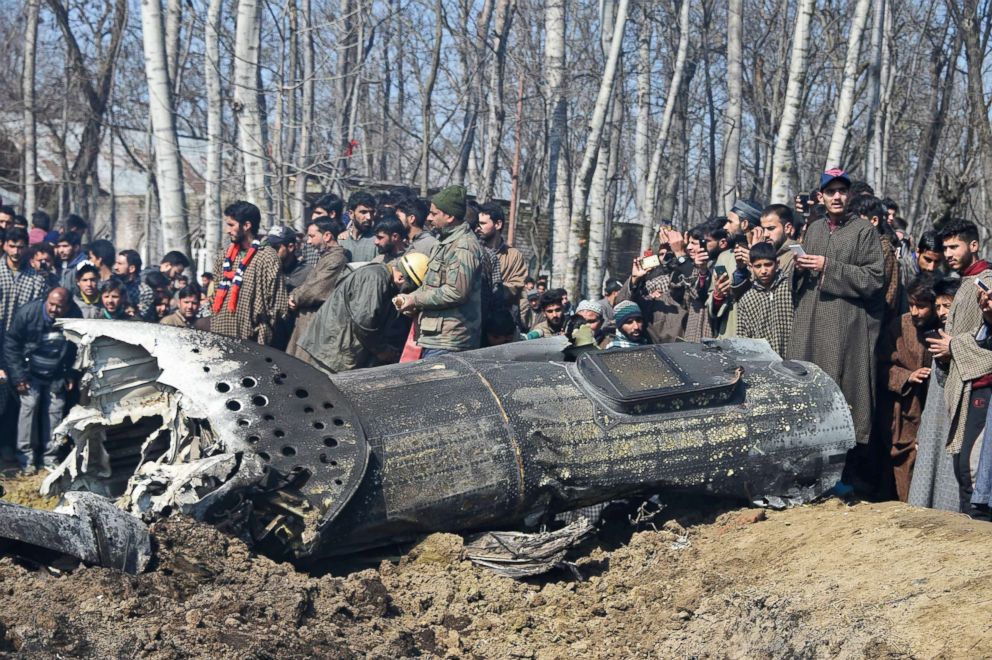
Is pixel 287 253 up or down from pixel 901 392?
up

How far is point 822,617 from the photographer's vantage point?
15.0 ft

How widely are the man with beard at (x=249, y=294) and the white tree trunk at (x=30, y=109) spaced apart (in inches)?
459

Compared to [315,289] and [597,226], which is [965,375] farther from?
[597,226]

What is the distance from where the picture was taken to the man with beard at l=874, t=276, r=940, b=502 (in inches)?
273

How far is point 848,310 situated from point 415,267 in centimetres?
285

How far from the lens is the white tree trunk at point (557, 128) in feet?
45.3

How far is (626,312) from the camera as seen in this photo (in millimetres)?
8375

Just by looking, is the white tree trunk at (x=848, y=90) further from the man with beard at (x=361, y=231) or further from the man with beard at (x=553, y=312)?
the man with beard at (x=361, y=231)

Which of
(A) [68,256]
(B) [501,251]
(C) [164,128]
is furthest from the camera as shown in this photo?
(A) [68,256]

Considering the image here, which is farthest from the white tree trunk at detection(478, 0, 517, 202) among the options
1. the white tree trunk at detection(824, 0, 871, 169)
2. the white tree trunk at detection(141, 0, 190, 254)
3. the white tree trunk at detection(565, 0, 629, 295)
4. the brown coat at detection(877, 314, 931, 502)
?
the brown coat at detection(877, 314, 931, 502)

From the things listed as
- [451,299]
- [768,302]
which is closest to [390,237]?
[451,299]

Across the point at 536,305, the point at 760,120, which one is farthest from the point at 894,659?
the point at 760,120

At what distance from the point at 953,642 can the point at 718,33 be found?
22.5 metres

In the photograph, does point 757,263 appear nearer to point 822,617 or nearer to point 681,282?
point 681,282
